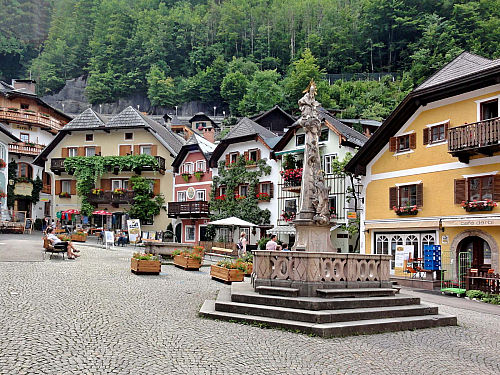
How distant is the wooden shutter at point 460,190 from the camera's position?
75.7 feet

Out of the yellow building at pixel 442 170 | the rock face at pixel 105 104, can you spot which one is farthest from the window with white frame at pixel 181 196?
the rock face at pixel 105 104

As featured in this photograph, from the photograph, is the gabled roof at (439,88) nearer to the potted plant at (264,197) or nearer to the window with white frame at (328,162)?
the window with white frame at (328,162)

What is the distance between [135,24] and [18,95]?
77218 mm

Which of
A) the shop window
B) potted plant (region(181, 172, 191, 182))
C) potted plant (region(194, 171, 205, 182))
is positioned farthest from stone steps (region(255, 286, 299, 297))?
potted plant (region(181, 172, 191, 182))

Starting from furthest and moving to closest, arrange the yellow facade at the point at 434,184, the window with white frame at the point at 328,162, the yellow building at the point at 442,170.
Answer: the window with white frame at the point at 328,162 → the yellow facade at the point at 434,184 → the yellow building at the point at 442,170

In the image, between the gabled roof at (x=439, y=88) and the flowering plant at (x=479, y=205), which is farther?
the gabled roof at (x=439, y=88)

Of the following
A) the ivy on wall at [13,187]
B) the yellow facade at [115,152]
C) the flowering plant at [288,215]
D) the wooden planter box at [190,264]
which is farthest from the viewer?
the yellow facade at [115,152]

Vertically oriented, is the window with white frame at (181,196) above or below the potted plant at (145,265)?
above

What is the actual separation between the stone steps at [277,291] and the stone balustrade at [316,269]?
0.79ft

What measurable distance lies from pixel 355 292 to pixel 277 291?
1.89 m

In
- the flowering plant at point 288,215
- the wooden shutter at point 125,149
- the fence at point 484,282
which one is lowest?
the fence at point 484,282

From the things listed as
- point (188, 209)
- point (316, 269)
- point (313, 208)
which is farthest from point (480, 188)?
point (188, 209)

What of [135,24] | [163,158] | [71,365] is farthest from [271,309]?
[135,24]

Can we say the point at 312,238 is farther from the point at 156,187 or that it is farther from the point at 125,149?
the point at 125,149
